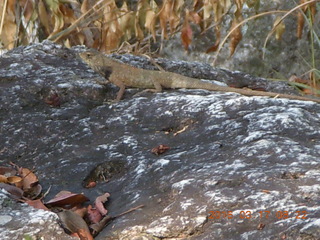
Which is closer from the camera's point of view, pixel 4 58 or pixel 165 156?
pixel 165 156

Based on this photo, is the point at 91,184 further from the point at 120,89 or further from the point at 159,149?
the point at 120,89

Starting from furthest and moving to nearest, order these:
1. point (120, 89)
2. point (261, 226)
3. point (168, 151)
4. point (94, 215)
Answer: point (120, 89) < point (168, 151) < point (94, 215) < point (261, 226)

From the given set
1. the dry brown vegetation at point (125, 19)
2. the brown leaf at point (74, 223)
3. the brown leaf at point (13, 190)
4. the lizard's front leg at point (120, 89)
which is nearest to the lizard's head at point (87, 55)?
the lizard's front leg at point (120, 89)

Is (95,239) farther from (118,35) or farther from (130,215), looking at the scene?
(118,35)

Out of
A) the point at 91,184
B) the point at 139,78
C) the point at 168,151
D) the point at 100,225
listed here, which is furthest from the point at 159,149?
the point at 139,78

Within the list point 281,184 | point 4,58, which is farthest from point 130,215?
point 4,58

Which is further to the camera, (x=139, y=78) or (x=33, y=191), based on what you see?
(x=139, y=78)

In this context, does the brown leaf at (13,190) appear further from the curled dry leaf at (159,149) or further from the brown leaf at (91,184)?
the curled dry leaf at (159,149)
